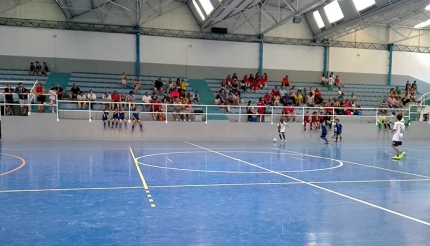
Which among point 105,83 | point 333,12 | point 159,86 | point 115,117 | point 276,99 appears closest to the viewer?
point 115,117

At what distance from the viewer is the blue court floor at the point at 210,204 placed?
4695mm

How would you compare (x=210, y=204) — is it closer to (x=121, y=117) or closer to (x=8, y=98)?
(x=121, y=117)

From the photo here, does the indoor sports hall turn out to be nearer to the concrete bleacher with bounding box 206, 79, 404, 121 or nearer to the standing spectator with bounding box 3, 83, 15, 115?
the standing spectator with bounding box 3, 83, 15, 115

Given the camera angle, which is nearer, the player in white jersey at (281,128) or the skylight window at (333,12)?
the player in white jersey at (281,128)

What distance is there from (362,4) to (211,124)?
15655mm

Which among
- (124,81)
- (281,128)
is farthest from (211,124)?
(124,81)

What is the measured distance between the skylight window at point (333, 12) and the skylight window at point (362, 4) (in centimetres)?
181

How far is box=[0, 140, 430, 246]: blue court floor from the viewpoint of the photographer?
470 centimetres

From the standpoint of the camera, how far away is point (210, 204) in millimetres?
6340

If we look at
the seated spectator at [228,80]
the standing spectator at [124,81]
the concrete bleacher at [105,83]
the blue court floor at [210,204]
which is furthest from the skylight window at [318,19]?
the blue court floor at [210,204]

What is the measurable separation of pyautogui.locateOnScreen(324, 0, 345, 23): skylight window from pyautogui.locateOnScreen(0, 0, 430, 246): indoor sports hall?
5.5 inches

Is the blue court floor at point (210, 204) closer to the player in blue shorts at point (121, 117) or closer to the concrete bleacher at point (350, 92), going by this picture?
the player in blue shorts at point (121, 117)

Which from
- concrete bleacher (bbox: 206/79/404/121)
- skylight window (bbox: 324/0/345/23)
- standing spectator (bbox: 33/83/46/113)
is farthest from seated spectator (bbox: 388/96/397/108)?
standing spectator (bbox: 33/83/46/113)

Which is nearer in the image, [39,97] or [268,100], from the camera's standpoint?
[39,97]
